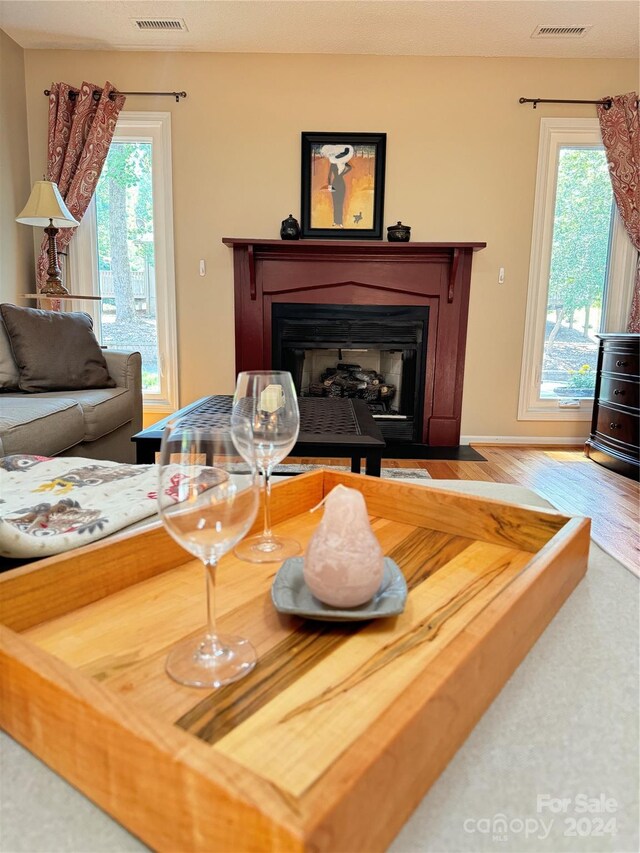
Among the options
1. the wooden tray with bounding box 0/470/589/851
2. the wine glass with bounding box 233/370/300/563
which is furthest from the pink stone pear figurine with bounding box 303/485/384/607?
the wine glass with bounding box 233/370/300/563

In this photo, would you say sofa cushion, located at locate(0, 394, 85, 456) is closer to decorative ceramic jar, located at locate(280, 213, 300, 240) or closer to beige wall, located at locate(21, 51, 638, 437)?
beige wall, located at locate(21, 51, 638, 437)

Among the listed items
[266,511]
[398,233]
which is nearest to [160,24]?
[398,233]

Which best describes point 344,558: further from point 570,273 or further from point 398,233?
point 570,273

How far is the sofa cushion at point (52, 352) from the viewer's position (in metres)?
2.75

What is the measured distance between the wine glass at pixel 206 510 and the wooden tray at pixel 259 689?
0.02 metres

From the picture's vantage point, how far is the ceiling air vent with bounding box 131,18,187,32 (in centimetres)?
338

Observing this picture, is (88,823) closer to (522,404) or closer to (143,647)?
(143,647)

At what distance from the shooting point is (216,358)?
4027 mm

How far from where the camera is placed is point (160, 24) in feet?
11.3

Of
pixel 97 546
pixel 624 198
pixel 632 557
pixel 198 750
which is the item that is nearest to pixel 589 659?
pixel 198 750

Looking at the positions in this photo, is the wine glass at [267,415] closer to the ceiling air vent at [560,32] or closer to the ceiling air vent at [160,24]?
the ceiling air vent at [160,24]

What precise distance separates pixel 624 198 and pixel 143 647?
4266 mm

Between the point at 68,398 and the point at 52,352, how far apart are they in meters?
0.41

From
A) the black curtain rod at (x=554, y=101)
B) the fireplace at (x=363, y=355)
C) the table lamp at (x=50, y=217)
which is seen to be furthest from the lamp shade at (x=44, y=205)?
the black curtain rod at (x=554, y=101)
